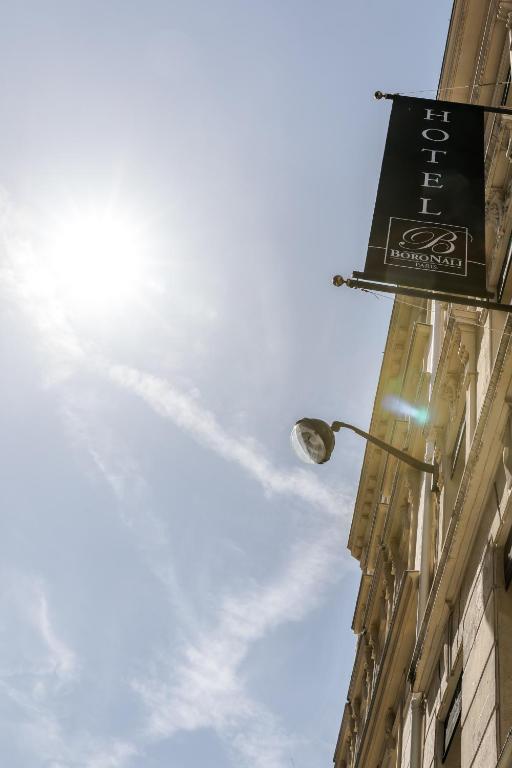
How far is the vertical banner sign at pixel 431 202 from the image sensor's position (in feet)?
32.4

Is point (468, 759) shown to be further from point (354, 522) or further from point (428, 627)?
point (354, 522)

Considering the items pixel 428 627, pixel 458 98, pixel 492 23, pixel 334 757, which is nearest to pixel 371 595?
pixel 334 757

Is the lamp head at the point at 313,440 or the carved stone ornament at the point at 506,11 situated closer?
the lamp head at the point at 313,440

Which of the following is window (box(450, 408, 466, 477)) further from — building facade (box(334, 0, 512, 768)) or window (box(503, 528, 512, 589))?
window (box(503, 528, 512, 589))

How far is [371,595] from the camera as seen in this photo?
21.6 m

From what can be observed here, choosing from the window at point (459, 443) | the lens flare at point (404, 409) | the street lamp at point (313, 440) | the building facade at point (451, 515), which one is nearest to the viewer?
the building facade at point (451, 515)

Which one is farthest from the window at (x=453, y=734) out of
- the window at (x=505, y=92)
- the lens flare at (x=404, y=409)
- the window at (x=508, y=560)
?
the window at (x=505, y=92)

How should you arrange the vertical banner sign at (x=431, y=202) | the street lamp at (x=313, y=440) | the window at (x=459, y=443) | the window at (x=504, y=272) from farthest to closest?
1. the window at (x=459, y=443)
2. the street lamp at (x=313, y=440)
3. the window at (x=504, y=272)
4. the vertical banner sign at (x=431, y=202)

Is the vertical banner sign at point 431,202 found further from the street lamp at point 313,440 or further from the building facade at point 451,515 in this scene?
the street lamp at point 313,440

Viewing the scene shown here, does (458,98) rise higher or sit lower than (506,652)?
higher

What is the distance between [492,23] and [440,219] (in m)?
7.30

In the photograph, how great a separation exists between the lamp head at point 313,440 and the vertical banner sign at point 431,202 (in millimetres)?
4413

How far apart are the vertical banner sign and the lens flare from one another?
6954mm

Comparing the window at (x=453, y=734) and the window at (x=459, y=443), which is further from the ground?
the window at (x=459, y=443)
